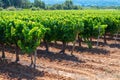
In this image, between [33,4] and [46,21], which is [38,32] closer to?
Result: [46,21]

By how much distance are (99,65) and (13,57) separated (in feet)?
16.4

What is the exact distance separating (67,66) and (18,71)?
281 cm

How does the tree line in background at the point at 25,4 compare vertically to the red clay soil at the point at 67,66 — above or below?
below

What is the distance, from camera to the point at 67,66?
16.0 m

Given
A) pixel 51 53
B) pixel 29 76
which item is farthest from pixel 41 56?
pixel 29 76

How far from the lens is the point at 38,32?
14.8 metres

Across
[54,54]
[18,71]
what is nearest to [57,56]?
[54,54]

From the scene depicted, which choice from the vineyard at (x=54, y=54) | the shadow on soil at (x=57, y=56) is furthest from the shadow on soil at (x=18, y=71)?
the shadow on soil at (x=57, y=56)

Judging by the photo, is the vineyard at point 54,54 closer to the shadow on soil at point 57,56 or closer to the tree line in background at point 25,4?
the shadow on soil at point 57,56

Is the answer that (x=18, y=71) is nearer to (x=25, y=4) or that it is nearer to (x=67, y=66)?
(x=67, y=66)

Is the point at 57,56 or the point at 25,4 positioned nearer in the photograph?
the point at 57,56

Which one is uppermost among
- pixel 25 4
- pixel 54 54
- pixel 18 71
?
pixel 18 71

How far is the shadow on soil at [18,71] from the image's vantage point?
13805 mm

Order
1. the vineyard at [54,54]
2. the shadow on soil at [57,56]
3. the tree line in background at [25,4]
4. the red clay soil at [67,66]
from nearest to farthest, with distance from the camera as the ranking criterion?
1. the red clay soil at [67,66]
2. the vineyard at [54,54]
3. the shadow on soil at [57,56]
4. the tree line in background at [25,4]
